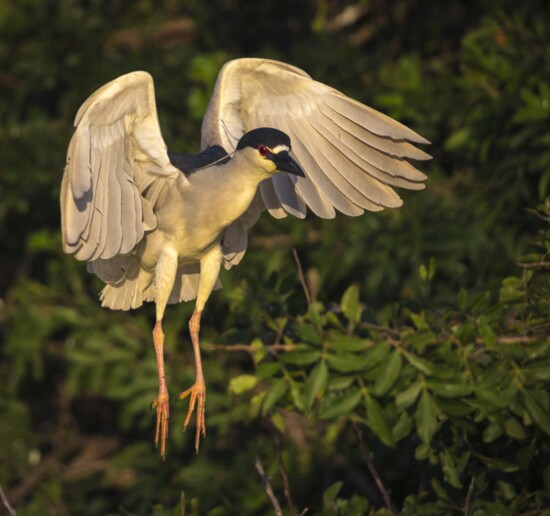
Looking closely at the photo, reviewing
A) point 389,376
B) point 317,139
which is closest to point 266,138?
point 317,139

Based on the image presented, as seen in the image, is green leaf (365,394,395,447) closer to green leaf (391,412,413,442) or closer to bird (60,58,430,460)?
green leaf (391,412,413,442)

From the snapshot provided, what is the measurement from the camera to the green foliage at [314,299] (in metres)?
4.07

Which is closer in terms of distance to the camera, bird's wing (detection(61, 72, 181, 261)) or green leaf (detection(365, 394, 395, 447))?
green leaf (detection(365, 394, 395, 447))

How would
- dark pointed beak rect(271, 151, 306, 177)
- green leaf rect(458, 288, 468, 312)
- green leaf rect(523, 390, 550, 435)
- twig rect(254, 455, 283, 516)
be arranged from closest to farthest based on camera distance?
1. twig rect(254, 455, 283, 516)
2. green leaf rect(523, 390, 550, 435)
3. green leaf rect(458, 288, 468, 312)
4. dark pointed beak rect(271, 151, 306, 177)

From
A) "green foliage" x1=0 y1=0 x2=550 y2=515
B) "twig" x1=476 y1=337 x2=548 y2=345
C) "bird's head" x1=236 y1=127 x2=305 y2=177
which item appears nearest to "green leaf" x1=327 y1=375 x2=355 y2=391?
"green foliage" x1=0 y1=0 x2=550 y2=515

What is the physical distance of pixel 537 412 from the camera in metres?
3.76

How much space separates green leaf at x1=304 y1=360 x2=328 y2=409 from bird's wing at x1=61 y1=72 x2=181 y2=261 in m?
0.86

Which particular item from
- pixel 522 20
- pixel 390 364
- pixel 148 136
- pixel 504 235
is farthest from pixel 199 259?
pixel 522 20

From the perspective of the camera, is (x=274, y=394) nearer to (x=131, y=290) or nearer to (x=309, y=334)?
(x=309, y=334)

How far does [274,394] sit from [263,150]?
0.89 m

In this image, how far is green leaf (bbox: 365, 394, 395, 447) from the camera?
156 inches

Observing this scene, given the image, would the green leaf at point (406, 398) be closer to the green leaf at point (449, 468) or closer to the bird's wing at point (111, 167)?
the green leaf at point (449, 468)

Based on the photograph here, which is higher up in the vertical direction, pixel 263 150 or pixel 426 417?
→ pixel 263 150

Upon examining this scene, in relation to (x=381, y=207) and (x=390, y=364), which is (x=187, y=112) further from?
(x=390, y=364)
